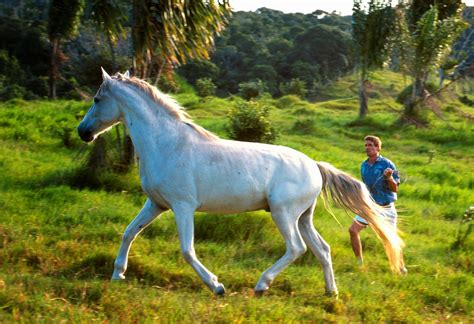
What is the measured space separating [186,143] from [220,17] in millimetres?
5158

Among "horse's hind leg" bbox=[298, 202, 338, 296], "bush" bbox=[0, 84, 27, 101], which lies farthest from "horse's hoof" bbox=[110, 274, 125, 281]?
"bush" bbox=[0, 84, 27, 101]

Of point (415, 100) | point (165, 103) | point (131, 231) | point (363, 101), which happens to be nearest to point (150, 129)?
point (165, 103)

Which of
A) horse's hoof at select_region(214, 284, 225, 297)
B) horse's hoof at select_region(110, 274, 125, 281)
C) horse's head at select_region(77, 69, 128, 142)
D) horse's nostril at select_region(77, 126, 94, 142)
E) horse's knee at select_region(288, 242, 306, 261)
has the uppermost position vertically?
horse's head at select_region(77, 69, 128, 142)

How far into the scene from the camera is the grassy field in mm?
4332

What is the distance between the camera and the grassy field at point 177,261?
14.2 feet

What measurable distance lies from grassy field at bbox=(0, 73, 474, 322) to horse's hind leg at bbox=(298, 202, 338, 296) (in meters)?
0.17

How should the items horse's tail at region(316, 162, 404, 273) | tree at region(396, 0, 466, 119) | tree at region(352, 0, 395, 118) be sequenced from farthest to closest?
tree at region(352, 0, 395, 118) → tree at region(396, 0, 466, 119) → horse's tail at region(316, 162, 404, 273)

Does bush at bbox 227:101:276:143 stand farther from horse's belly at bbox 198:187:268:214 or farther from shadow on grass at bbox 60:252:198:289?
horse's belly at bbox 198:187:268:214

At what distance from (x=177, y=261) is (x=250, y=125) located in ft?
20.6

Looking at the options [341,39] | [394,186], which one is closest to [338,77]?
[341,39]

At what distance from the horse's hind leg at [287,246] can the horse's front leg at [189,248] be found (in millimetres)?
418

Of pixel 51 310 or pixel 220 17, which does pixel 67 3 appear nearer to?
pixel 220 17

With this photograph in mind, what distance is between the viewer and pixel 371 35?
21359 millimetres

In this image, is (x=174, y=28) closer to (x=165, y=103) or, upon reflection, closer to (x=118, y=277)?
(x=165, y=103)
